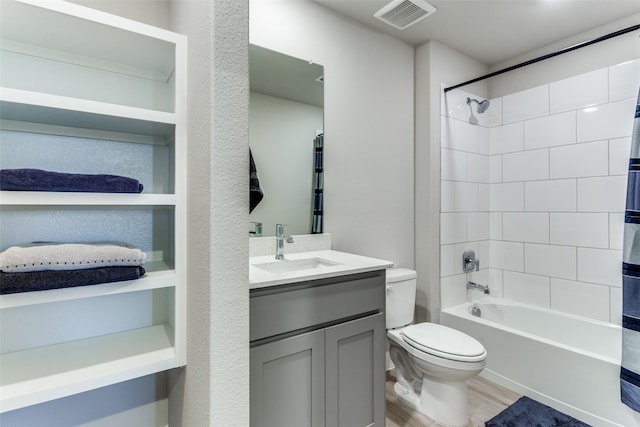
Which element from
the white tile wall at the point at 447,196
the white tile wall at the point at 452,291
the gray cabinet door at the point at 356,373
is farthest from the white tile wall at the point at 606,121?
the gray cabinet door at the point at 356,373

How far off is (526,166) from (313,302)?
2.20 meters

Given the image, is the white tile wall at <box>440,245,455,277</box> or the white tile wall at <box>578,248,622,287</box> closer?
the white tile wall at <box>578,248,622,287</box>

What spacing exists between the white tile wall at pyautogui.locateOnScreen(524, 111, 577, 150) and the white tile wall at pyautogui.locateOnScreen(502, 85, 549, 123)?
2.4 inches

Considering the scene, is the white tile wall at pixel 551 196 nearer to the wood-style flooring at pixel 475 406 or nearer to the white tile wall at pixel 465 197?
the white tile wall at pixel 465 197

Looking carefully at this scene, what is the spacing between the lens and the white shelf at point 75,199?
2.95 feet

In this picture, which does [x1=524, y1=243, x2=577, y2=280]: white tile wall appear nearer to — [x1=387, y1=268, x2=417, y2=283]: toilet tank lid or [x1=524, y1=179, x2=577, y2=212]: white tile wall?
[x1=524, y1=179, x2=577, y2=212]: white tile wall

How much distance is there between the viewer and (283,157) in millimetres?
1800

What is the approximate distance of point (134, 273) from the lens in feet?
3.41

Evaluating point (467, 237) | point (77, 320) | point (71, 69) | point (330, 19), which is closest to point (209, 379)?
point (77, 320)

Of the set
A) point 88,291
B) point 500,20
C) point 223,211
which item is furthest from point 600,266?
point 88,291

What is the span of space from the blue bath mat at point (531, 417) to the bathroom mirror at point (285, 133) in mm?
→ 1483

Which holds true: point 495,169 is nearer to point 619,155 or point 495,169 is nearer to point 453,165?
point 453,165

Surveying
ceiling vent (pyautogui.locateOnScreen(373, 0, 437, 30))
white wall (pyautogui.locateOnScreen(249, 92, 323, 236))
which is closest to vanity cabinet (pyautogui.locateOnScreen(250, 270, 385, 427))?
white wall (pyautogui.locateOnScreen(249, 92, 323, 236))

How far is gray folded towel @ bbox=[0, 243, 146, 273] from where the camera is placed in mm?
891
